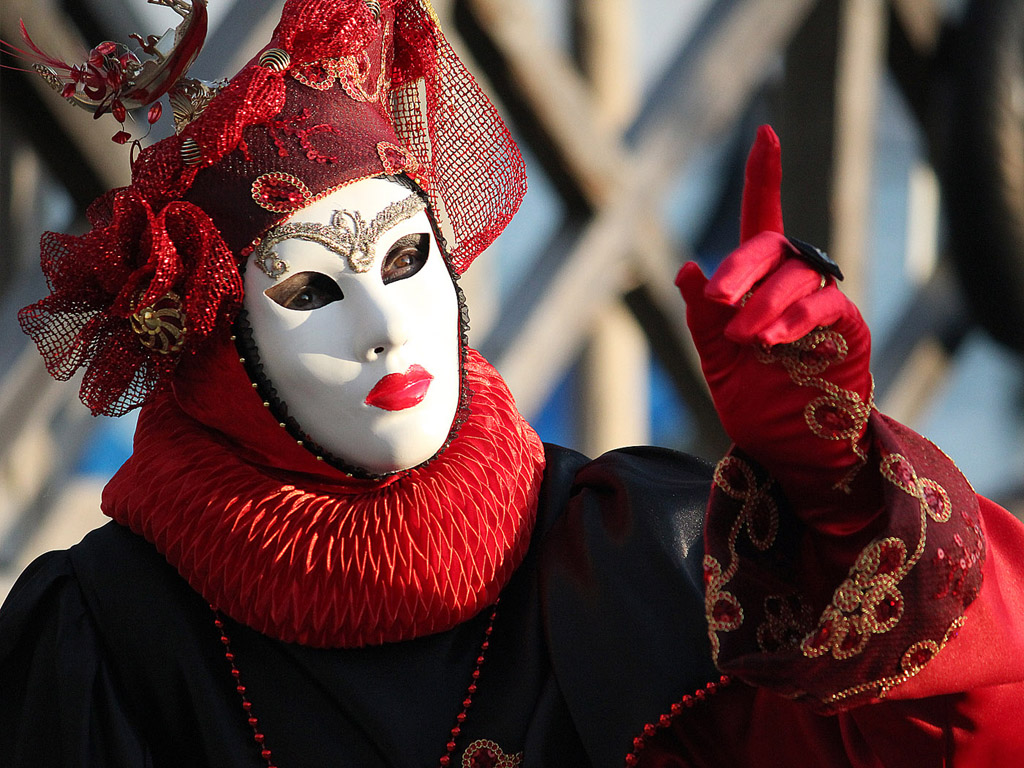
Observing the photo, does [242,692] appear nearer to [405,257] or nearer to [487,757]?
[487,757]

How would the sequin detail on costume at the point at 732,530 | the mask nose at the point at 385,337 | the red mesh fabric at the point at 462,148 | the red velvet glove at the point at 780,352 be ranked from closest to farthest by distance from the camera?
1. the red velvet glove at the point at 780,352
2. the sequin detail on costume at the point at 732,530
3. the mask nose at the point at 385,337
4. the red mesh fabric at the point at 462,148

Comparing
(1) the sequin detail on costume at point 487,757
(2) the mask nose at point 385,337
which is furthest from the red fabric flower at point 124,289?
Answer: (1) the sequin detail on costume at point 487,757

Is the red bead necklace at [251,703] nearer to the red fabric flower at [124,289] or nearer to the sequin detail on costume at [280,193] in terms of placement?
the red fabric flower at [124,289]

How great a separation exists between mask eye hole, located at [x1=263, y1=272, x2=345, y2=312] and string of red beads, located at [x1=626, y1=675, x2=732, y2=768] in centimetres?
41

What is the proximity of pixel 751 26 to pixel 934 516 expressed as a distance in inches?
54.0

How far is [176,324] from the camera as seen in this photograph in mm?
1097

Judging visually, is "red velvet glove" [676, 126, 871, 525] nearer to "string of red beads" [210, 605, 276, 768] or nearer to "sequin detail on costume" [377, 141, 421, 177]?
"sequin detail on costume" [377, 141, 421, 177]

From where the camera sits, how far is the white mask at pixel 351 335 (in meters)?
1.06

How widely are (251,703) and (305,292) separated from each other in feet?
1.08

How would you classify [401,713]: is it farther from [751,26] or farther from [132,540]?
[751,26]

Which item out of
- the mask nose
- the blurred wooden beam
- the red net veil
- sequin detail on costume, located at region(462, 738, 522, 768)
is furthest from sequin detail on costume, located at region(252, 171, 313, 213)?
the blurred wooden beam

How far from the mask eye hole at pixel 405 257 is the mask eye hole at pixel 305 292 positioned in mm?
43

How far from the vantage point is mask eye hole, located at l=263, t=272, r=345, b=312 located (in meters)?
1.07

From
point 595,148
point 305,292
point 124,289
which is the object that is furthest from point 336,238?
point 595,148
